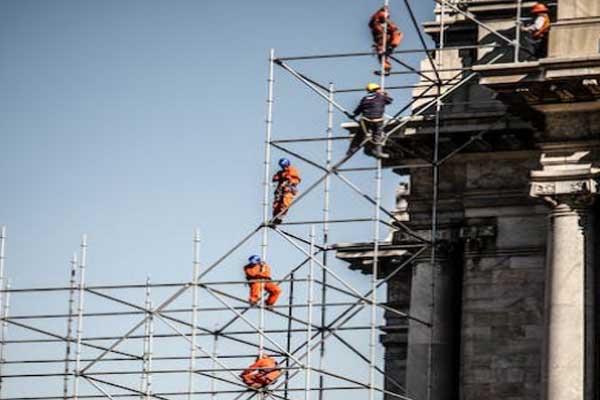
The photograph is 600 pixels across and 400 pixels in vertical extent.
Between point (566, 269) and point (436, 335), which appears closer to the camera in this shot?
point (566, 269)

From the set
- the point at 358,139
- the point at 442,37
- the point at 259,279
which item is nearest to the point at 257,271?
the point at 259,279

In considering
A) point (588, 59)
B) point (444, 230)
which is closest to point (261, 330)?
point (444, 230)

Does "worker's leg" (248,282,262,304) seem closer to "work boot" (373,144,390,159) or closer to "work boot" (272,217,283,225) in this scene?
"work boot" (272,217,283,225)

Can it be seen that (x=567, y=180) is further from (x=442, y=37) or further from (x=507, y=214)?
(x=442, y=37)

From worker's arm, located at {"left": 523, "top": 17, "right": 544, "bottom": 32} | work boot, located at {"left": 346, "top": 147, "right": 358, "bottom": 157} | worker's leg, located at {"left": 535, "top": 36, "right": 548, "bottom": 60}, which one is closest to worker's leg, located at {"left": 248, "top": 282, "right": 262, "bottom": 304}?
work boot, located at {"left": 346, "top": 147, "right": 358, "bottom": 157}

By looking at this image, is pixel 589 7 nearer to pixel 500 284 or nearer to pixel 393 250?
pixel 500 284

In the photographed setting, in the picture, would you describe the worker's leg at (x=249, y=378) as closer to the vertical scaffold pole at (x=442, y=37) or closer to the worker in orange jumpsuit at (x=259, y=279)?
the worker in orange jumpsuit at (x=259, y=279)

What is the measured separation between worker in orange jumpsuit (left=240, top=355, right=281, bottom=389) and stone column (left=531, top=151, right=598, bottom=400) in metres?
6.85

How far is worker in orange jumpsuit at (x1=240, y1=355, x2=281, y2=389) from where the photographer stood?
62406mm

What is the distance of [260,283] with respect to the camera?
63500 millimetres

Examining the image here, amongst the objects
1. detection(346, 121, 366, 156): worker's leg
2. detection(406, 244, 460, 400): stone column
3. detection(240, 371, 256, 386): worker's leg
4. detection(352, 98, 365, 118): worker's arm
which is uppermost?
detection(352, 98, 365, 118): worker's arm

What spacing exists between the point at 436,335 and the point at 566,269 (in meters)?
6.07

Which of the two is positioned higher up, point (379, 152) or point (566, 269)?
point (379, 152)

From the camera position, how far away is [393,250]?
69125mm
